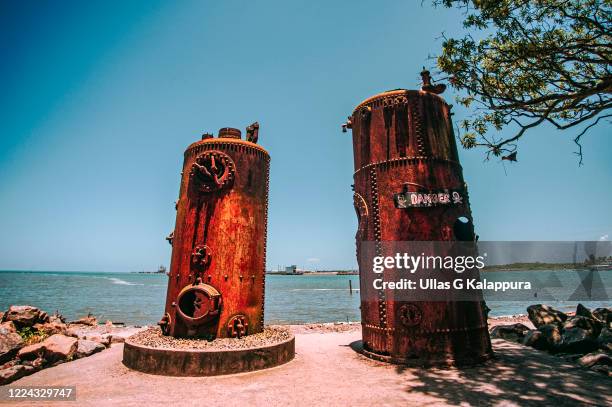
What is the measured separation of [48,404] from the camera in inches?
228

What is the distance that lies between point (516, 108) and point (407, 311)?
244 inches

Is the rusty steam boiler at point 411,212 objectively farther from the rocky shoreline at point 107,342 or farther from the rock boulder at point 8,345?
the rock boulder at point 8,345

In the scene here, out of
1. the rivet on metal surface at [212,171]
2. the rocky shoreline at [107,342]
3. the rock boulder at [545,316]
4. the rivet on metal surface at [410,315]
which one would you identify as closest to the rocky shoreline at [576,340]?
the rocky shoreline at [107,342]

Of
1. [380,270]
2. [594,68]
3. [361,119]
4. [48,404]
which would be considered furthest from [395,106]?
[48,404]

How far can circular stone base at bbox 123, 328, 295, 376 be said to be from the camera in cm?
743

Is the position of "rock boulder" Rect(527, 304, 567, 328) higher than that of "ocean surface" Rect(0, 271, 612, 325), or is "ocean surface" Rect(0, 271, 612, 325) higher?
"rock boulder" Rect(527, 304, 567, 328)

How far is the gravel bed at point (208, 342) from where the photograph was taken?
7.96 m

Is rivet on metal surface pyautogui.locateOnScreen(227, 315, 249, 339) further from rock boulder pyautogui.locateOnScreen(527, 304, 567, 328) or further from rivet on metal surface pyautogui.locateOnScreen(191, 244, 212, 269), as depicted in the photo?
rock boulder pyautogui.locateOnScreen(527, 304, 567, 328)

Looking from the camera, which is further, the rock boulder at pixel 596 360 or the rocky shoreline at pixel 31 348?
the rocky shoreline at pixel 31 348

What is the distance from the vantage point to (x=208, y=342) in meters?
8.39

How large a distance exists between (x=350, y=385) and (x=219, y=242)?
5221 mm

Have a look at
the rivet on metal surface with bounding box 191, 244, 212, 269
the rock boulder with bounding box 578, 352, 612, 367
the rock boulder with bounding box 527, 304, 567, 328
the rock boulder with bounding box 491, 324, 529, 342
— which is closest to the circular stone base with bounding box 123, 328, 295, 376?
the rivet on metal surface with bounding box 191, 244, 212, 269

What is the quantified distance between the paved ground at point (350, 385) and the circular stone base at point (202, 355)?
8.8 inches

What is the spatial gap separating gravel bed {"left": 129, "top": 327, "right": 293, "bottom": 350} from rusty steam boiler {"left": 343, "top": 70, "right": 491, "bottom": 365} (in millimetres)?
2875
